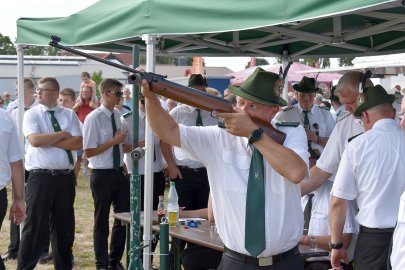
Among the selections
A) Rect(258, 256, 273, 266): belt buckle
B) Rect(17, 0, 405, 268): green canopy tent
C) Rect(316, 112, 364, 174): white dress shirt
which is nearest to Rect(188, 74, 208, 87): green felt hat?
Rect(17, 0, 405, 268): green canopy tent

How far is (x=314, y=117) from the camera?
25.7ft

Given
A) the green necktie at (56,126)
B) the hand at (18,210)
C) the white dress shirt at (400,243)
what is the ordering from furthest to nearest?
the green necktie at (56,126), the hand at (18,210), the white dress shirt at (400,243)

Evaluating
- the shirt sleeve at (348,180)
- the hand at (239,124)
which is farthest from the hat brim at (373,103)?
the hand at (239,124)

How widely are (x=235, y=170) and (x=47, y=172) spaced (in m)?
3.59

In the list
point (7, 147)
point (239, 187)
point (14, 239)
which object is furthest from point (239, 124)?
point (14, 239)

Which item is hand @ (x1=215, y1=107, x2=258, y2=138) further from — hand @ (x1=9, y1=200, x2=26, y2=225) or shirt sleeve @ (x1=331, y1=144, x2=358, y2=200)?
hand @ (x1=9, y1=200, x2=26, y2=225)

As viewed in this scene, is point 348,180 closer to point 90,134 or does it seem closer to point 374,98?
point 374,98

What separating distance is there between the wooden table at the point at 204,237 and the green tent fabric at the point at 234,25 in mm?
1442

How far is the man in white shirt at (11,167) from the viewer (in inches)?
225

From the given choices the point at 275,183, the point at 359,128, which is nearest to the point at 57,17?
the point at 359,128

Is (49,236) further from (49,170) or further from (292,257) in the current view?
Result: (292,257)

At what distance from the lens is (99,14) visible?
5715 millimetres

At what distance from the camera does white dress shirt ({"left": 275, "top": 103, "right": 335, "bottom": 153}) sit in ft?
25.0

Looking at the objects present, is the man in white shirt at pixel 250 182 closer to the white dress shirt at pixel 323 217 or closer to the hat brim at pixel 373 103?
the hat brim at pixel 373 103
